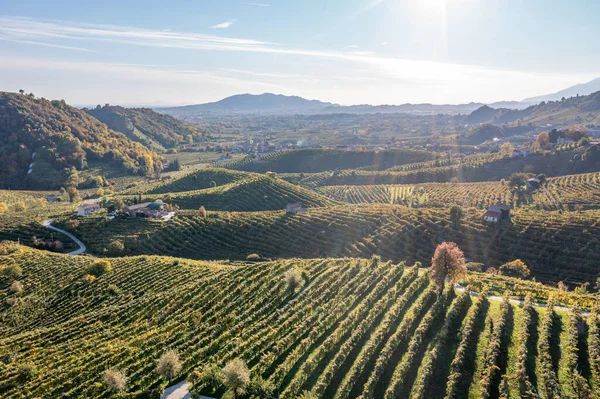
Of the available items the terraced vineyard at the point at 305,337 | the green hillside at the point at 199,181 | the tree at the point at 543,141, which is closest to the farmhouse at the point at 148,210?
the terraced vineyard at the point at 305,337

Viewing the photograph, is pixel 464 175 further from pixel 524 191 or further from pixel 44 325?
pixel 44 325

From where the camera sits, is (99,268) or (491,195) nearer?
(99,268)

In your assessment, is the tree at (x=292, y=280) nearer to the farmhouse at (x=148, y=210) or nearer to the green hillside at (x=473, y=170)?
the farmhouse at (x=148, y=210)

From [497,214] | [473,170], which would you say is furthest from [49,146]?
[497,214]

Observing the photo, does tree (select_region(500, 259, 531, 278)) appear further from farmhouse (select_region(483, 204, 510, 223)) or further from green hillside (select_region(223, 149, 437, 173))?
green hillside (select_region(223, 149, 437, 173))

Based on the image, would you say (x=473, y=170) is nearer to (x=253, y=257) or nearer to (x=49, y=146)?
(x=253, y=257)

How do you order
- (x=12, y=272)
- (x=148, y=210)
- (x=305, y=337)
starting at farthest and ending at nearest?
(x=148, y=210) < (x=12, y=272) < (x=305, y=337)

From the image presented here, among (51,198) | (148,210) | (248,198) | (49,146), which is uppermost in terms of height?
(49,146)
